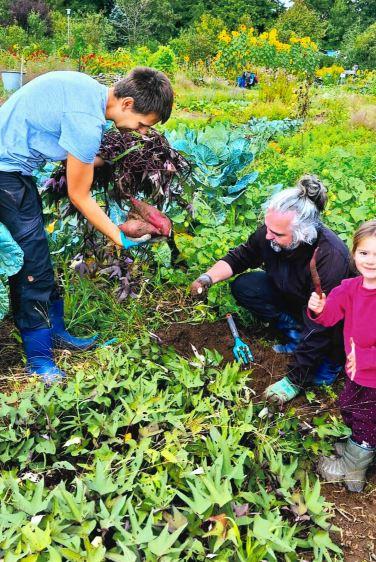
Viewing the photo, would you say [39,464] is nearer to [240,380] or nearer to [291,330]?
[240,380]

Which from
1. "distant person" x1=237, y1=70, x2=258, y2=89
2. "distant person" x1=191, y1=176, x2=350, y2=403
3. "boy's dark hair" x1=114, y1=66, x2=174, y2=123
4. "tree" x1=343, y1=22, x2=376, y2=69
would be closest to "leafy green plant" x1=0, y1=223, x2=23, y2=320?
"boy's dark hair" x1=114, y1=66, x2=174, y2=123

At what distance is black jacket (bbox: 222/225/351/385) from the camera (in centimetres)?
248

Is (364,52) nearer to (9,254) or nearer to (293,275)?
(293,275)

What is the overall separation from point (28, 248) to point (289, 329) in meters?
1.45

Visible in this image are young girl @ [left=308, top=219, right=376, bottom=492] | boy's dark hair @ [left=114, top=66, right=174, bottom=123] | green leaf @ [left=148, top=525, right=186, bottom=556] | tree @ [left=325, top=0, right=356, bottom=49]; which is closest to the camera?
green leaf @ [left=148, top=525, right=186, bottom=556]

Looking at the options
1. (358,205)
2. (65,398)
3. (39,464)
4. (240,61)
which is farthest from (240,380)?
(240,61)

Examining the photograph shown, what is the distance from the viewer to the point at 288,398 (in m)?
2.46

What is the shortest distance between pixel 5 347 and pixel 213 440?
1.35 m

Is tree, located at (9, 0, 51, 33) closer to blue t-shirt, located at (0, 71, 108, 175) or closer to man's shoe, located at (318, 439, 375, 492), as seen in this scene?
blue t-shirt, located at (0, 71, 108, 175)

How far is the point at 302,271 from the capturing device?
265 cm

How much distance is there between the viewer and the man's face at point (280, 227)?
2.41 m

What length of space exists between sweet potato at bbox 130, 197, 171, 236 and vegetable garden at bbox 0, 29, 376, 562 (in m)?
0.15

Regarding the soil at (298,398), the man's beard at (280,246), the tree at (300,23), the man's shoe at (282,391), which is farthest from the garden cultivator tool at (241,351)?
the tree at (300,23)

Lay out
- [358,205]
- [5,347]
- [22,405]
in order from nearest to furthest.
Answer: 1. [22,405]
2. [5,347]
3. [358,205]
